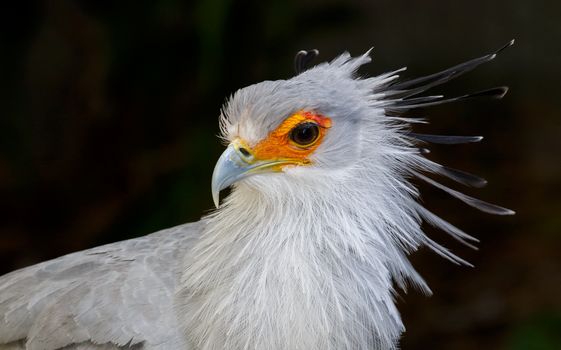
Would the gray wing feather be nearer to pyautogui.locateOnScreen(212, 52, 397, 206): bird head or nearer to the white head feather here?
the white head feather

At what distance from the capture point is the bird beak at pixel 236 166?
1.95 meters

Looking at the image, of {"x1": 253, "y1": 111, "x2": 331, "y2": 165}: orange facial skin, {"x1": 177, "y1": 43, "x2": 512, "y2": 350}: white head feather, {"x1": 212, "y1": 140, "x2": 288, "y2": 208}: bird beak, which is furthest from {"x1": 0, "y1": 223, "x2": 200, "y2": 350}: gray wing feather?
{"x1": 253, "y1": 111, "x2": 331, "y2": 165}: orange facial skin

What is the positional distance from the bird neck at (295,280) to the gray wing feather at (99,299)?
0.09 metres

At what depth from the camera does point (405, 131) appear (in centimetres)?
217

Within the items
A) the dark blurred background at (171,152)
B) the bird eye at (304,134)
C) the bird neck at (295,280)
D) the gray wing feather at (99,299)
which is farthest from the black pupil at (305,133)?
the dark blurred background at (171,152)

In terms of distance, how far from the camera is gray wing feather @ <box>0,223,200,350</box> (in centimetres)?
200

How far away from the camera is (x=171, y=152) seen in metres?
3.82

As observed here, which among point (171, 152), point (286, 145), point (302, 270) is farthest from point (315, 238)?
point (171, 152)

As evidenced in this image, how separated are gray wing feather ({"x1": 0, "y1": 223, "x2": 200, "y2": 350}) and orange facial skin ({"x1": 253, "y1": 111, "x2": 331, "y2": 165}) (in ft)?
1.46

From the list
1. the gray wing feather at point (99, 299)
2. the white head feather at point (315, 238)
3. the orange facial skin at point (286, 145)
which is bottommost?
the gray wing feather at point (99, 299)

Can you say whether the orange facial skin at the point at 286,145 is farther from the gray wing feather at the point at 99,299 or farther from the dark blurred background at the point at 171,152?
the dark blurred background at the point at 171,152

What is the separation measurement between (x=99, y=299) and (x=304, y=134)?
71 cm

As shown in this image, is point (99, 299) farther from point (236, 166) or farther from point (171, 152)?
point (171, 152)

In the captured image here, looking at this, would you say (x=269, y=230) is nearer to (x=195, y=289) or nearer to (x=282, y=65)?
(x=195, y=289)
